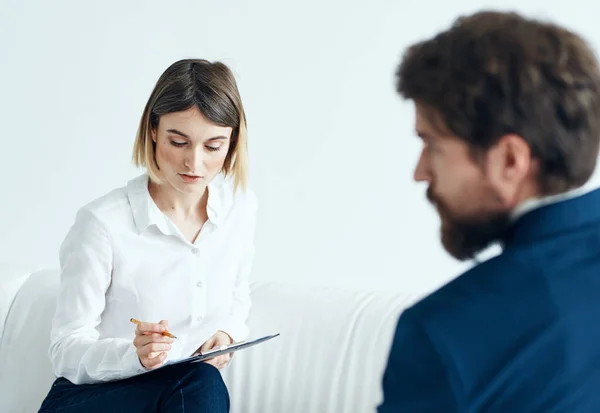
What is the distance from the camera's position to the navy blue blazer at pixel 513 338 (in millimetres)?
1051

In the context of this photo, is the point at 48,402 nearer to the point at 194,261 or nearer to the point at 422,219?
the point at 194,261

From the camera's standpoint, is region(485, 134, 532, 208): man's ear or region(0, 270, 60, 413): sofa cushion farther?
region(0, 270, 60, 413): sofa cushion

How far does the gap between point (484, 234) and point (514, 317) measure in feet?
0.51

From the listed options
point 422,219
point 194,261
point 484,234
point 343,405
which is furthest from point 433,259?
point 484,234

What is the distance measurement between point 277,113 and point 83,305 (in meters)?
1.36

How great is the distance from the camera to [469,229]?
3.91ft

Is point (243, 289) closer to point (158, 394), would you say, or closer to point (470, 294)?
point (158, 394)

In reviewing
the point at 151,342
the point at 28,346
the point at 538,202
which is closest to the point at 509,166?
the point at 538,202

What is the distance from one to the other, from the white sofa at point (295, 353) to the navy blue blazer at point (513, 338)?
1291mm

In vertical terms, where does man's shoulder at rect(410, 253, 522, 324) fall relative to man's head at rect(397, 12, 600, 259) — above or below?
below

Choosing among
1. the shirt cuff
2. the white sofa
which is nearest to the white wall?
the white sofa

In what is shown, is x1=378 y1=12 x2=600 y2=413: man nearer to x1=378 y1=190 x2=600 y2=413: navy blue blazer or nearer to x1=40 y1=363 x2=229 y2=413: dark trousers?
x1=378 y1=190 x2=600 y2=413: navy blue blazer

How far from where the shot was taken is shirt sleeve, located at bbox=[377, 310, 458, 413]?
1066 millimetres

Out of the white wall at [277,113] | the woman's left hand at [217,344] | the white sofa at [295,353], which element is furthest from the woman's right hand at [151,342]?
the white wall at [277,113]
